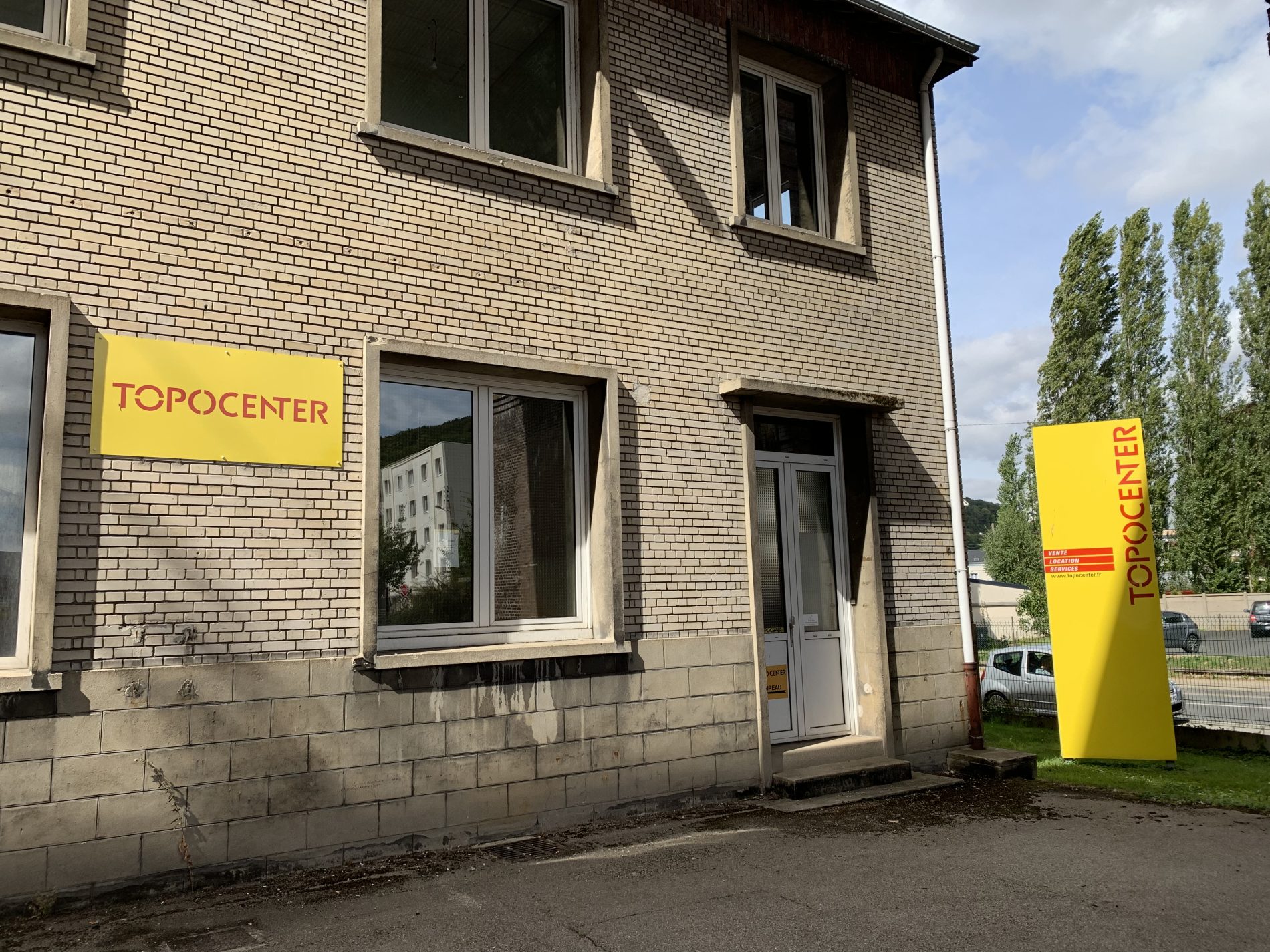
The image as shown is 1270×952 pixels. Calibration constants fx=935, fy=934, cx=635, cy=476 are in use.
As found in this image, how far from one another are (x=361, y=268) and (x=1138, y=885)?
617 cm

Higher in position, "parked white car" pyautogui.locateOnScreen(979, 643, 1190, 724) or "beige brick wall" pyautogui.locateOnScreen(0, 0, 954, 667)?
"beige brick wall" pyautogui.locateOnScreen(0, 0, 954, 667)

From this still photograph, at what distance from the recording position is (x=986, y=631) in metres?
25.2

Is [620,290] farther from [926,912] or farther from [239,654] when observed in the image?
[926,912]

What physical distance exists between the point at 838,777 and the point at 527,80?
6.38 metres

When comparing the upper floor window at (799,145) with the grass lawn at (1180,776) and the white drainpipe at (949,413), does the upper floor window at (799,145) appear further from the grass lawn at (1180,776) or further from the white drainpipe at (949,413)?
the grass lawn at (1180,776)

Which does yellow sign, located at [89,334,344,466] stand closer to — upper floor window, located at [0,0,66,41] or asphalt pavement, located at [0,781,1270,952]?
upper floor window, located at [0,0,66,41]

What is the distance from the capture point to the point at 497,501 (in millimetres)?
7047

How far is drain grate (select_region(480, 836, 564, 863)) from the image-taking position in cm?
605

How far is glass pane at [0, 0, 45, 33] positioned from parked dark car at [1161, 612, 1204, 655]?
19.8 meters

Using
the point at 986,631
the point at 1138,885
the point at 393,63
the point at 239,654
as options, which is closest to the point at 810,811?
the point at 1138,885

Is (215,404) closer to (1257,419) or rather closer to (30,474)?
(30,474)

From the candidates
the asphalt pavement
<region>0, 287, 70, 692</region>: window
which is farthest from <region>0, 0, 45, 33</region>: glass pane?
the asphalt pavement

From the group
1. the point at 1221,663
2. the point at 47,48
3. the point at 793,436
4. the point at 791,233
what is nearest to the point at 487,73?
→ the point at 47,48

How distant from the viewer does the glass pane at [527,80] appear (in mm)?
7602
